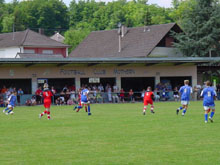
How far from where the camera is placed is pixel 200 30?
56844 mm

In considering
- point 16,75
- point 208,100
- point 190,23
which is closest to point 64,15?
point 190,23

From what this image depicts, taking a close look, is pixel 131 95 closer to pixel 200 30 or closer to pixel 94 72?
pixel 94 72

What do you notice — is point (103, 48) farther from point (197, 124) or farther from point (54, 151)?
point (54, 151)

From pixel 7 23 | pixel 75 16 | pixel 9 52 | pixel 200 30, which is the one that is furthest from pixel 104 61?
pixel 75 16

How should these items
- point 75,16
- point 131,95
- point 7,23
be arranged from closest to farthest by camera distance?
point 131,95 < point 7,23 < point 75,16

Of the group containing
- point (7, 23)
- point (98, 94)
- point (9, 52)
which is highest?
point (7, 23)

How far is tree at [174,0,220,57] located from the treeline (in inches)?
1651

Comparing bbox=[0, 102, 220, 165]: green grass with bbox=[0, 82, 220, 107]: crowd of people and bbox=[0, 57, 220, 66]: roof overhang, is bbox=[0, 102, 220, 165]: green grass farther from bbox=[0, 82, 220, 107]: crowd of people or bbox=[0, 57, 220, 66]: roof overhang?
bbox=[0, 57, 220, 66]: roof overhang

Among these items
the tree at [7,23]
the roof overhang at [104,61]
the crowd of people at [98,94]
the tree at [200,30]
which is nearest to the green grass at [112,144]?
the crowd of people at [98,94]

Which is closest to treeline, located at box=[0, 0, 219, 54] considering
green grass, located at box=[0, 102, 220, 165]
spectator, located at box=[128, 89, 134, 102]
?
spectator, located at box=[128, 89, 134, 102]

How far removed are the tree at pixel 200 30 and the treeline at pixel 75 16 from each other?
41.9 m

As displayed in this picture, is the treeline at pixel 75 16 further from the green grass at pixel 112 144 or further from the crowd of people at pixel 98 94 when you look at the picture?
the green grass at pixel 112 144

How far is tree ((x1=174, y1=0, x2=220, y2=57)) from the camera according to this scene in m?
56.5

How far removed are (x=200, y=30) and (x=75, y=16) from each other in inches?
2785
